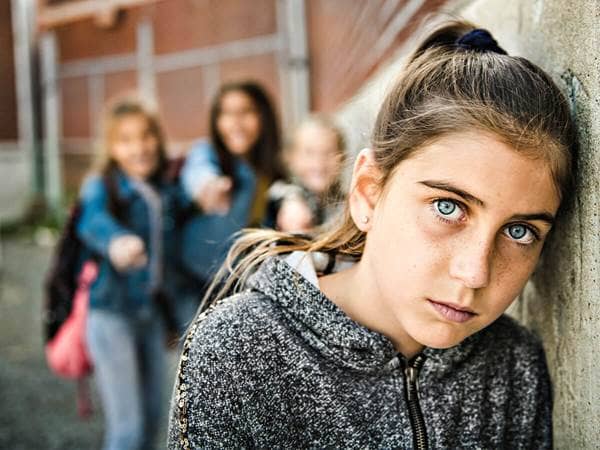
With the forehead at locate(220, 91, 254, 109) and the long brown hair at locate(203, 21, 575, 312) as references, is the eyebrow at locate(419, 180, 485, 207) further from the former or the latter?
the forehead at locate(220, 91, 254, 109)

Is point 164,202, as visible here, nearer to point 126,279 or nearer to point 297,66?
point 126,279

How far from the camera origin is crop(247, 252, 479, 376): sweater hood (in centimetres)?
164

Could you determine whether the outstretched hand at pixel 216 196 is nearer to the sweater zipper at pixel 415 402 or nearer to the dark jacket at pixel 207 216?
the dark jacket at pixel 207 216

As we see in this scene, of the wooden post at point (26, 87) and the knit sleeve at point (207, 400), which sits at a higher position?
the wooden post at point (26, 87)

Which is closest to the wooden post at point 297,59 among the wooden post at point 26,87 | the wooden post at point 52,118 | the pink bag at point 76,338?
the pink bag at point 76,338

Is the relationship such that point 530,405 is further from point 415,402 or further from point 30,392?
point 30,392

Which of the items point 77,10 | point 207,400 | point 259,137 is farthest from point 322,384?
point 77,10

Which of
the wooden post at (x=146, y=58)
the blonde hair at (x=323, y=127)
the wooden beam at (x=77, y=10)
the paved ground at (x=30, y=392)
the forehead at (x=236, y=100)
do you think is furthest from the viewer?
the wooden beam at (x=77, y=10)

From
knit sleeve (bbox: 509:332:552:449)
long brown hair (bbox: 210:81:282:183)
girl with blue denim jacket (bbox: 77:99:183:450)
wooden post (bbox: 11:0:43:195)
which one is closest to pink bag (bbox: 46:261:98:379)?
girl with blue denim jacket (bbox: 77:99:183:450)

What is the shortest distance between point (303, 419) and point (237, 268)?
416 mm

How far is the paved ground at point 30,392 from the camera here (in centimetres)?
470

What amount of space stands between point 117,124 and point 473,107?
286 centimetres

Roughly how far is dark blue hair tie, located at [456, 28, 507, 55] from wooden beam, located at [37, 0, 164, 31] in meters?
10.4

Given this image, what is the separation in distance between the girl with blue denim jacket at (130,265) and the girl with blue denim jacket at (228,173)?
136mm
